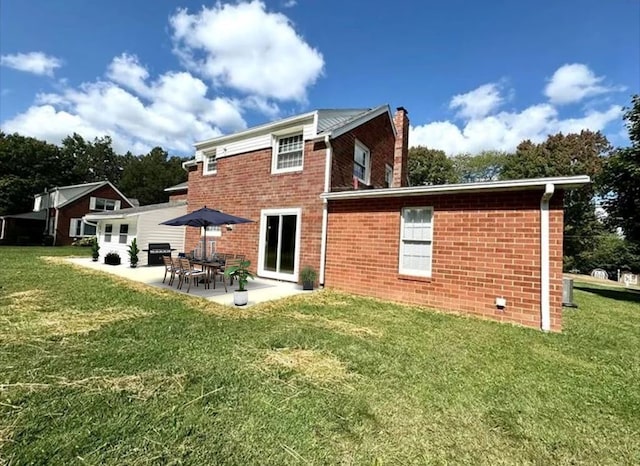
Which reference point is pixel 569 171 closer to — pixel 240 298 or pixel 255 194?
pixel 255 194

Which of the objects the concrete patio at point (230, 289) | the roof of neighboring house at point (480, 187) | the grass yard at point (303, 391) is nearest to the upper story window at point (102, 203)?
the concrete patio at point (230, 289)

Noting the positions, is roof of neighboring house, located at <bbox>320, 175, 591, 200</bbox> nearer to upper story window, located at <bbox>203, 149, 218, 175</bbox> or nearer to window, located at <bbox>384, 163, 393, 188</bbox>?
window, located at <bbox>384, 163, 393, 188</bbox>

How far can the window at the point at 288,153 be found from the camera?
34.3ft

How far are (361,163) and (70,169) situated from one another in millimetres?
41542

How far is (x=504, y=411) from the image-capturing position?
281cm

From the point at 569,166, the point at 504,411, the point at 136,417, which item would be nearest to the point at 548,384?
the point at 504,411

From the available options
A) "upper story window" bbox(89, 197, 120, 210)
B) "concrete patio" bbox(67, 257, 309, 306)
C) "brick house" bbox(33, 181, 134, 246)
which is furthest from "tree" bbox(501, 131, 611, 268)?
"brick house" bbox(33, 181, 134, 246)

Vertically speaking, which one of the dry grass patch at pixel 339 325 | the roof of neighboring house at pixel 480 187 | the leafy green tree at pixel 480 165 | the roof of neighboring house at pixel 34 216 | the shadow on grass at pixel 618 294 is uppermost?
the leafy green tree at pixel 480 165

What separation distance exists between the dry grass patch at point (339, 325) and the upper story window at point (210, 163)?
30.8 feet

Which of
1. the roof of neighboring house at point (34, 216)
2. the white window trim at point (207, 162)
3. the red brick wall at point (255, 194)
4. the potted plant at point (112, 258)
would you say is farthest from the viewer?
the roof of neighboring house at point (34, 216)

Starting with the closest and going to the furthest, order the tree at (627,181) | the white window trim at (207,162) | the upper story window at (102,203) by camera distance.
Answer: the tree at (627,181) < the white window trim at (207,162) < the upper story window at (102,203)

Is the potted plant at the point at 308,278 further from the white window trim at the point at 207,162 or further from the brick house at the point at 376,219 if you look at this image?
the white window trim at the point at 207,162

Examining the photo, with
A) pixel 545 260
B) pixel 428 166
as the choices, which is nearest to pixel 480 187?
pixel 545 260

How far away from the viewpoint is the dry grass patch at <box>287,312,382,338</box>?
5.06 metres
